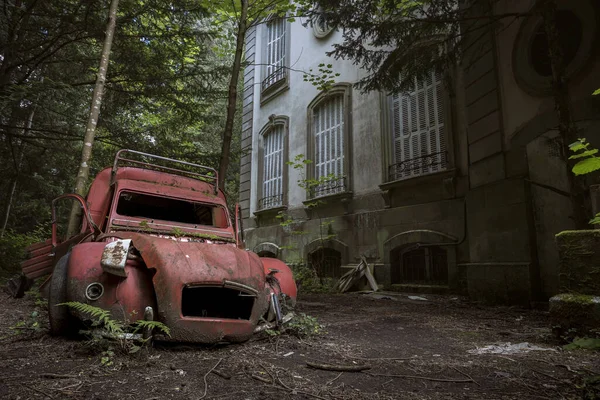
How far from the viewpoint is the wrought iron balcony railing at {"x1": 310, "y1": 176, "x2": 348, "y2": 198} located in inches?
482

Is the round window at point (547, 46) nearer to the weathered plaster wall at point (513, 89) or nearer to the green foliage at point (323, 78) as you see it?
the weathered plaster wall at point (513, 89)

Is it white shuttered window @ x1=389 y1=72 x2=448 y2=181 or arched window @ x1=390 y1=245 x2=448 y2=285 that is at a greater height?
white shuttered window @ x1=389 y1=72 x2=448 y2=181

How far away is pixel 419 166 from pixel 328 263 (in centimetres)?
460

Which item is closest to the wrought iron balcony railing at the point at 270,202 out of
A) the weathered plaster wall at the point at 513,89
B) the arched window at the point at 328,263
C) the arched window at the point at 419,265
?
the arched window at the point at 328,263

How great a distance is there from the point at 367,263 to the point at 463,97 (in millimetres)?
5154

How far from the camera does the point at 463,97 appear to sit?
30.6 feet

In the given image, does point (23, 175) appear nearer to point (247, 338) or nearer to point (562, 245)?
point (247, 338)

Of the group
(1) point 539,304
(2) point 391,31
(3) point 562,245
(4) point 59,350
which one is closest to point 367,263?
(1) point 539,304

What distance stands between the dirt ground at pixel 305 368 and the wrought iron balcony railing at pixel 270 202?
10642 millimetres

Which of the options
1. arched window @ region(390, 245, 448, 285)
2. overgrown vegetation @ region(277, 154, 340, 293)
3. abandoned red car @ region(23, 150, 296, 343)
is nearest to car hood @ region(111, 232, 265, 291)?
abandoned red car @ region(23, 150, 296, 343)

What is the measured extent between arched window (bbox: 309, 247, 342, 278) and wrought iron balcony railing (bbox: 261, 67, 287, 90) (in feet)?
24.8

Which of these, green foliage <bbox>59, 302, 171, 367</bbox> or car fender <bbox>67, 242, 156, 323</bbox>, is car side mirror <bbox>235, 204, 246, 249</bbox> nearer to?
car fender <bbox>67, 242, 156, 323</bbox>

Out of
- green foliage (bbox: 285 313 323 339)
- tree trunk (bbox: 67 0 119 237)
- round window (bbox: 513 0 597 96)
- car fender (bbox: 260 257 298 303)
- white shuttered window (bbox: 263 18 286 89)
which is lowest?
green foliage (bbox: 285 313 323 339)

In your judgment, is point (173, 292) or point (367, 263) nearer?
point (173, 292)
